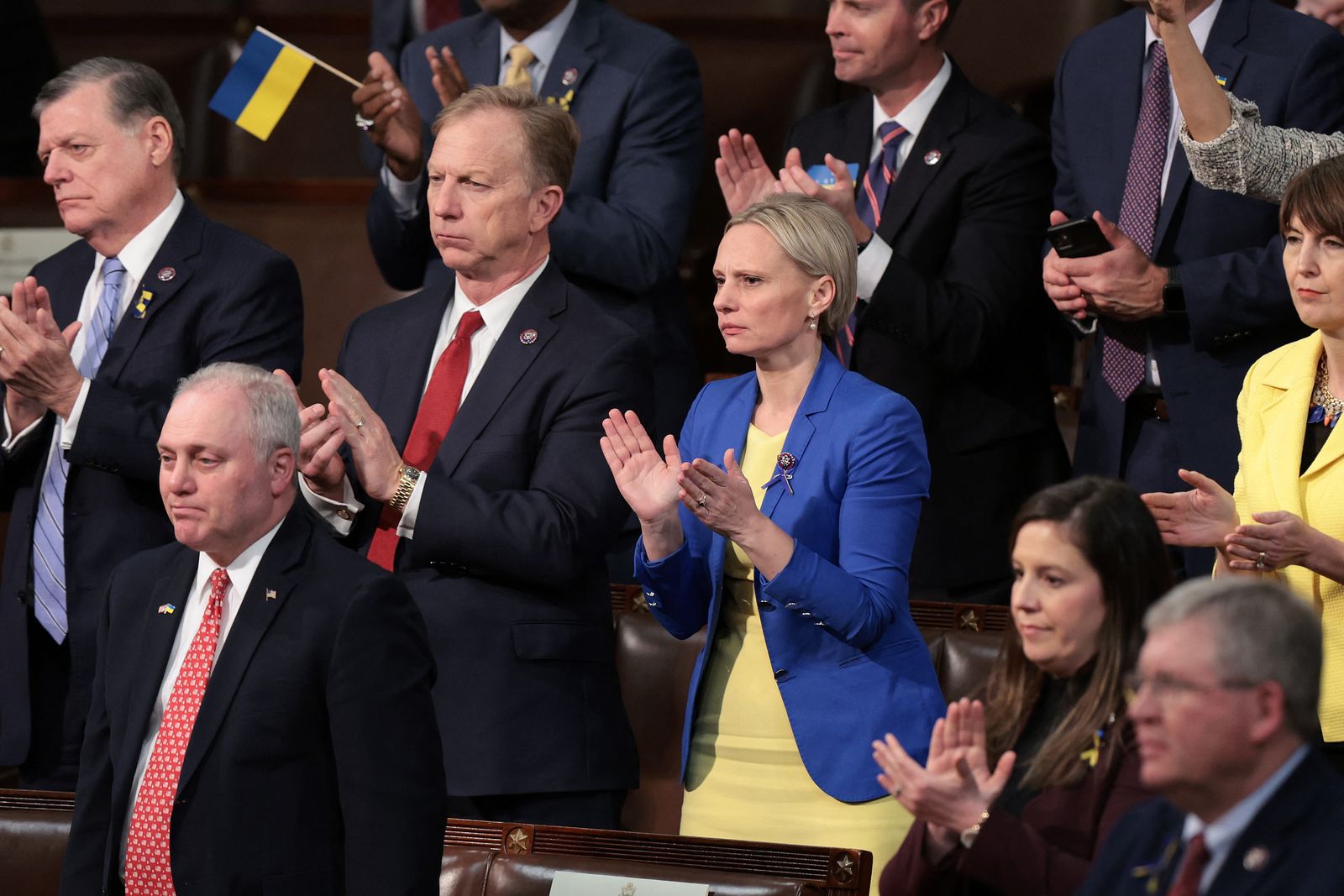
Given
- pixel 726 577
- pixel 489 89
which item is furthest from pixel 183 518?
pixel 489 89

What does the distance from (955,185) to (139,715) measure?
196 centimetres

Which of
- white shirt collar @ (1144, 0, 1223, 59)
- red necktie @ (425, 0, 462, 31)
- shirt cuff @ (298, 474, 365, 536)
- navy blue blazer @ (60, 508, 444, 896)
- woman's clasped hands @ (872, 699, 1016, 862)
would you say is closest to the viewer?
woman's clasped hands @ (872, 699, 1016, 862)

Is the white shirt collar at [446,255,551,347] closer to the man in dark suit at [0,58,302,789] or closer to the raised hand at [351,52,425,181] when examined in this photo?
the man in dark suit at [0,58,302,789]

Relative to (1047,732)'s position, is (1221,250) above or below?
above

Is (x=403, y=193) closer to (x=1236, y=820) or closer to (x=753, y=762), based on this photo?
(x=753, y=762)

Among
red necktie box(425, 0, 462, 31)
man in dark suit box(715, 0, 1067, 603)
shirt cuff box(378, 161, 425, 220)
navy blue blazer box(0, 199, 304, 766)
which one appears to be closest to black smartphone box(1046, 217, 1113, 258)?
man in dark suit box(715, 0, 1067, 603)

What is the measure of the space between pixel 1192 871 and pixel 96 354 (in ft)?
7.87

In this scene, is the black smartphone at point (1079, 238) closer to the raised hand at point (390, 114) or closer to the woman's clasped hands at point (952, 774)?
the raised hand at point (390, 114)

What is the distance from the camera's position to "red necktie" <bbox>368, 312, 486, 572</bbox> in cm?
305

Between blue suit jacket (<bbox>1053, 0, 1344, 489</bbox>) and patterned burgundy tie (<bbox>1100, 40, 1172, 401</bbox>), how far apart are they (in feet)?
0.08

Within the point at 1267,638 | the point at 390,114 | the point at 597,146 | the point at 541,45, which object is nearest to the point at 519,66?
the point at 541,45

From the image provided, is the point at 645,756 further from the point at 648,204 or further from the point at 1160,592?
the point at 1160,592

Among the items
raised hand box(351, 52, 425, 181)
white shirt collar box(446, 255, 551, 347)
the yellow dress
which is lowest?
the yellow dress

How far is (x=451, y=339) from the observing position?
317cm
